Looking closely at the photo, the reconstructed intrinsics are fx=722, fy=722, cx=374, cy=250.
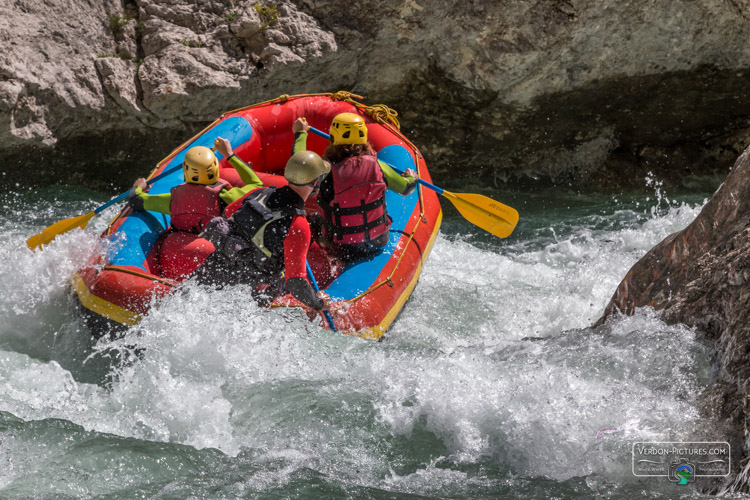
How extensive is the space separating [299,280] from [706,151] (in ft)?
15.9

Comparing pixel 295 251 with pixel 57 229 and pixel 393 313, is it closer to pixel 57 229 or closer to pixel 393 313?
pixel 393 313

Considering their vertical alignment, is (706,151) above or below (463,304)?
above

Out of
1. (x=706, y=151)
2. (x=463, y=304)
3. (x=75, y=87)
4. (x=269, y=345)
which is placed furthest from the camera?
(x=706, y=151)

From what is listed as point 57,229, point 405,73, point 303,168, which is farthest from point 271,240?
point 405,73

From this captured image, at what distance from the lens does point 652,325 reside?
3.25 metres

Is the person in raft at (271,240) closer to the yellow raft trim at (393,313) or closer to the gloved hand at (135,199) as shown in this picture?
the yellow raft trim at (393,313)

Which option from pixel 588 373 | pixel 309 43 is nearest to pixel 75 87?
pixel 309 43

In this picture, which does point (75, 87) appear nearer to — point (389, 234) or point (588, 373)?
point (389, 234)

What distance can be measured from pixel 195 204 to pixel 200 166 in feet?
0.75

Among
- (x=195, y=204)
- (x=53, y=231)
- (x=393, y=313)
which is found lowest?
(x=53, y=231)

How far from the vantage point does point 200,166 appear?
4.12 metres

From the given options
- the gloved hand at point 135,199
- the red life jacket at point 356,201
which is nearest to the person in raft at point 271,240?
the red life jacket at point 356,201

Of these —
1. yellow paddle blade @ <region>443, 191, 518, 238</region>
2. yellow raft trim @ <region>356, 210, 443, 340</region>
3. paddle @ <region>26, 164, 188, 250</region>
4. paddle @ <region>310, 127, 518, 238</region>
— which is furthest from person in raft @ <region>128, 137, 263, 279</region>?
yellow paddle blade @ <region>443, 191, 518, 238</region>

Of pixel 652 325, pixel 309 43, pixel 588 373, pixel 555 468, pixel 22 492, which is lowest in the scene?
pixel 22 492
